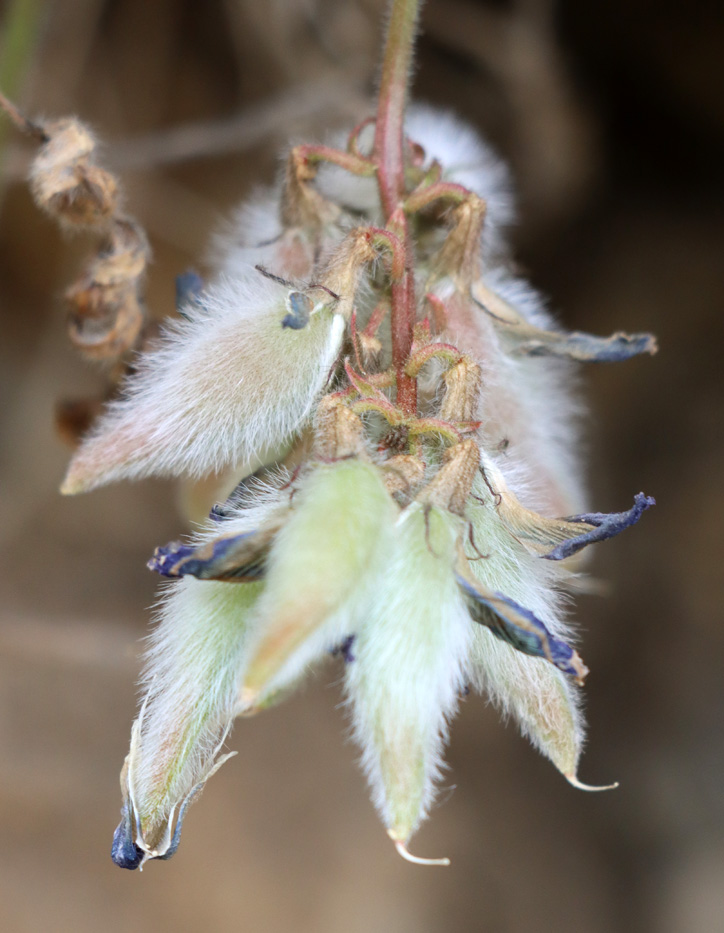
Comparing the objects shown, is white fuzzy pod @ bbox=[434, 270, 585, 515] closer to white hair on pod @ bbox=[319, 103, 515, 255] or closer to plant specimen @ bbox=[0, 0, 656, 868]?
plant specimen @ bbox=[0, 0, 656, 868]

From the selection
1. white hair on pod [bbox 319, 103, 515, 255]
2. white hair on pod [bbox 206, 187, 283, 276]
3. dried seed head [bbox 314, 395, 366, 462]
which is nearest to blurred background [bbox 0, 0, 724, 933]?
white hair on pod [bbox 319, 103, 515, 255]

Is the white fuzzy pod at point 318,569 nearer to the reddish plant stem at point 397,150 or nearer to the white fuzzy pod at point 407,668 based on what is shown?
the white fuzzy pod at point 407,668

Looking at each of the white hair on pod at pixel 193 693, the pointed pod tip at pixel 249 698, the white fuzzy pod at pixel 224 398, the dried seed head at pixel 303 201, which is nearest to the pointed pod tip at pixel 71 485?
the white fuzzy pod at pixel 224 398

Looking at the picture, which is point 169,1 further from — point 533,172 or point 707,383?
point 707,383

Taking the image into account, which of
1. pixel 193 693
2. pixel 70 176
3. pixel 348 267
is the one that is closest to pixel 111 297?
pixel 70 176

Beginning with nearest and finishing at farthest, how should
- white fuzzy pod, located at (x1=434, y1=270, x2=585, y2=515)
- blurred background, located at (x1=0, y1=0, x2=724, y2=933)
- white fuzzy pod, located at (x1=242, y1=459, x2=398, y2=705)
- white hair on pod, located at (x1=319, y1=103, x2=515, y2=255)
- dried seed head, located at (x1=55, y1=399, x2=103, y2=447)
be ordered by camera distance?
white fuzzy pod, located at (x1=242, y1=459, x2=398, y2=705), white fuzzy pod, located at (x1=434, y1=270, x2=585, y2=515), white hair on pod, located at (x1=319, y1=103, x2=515, y2=255), dried seed head, located at (x1=55, y1=399, x2=103, y2=447), blurred background, located at (x1=0, y1=0, x2=724, y2=933)

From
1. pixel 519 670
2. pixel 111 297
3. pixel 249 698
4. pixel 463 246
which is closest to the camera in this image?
pixel 249 698

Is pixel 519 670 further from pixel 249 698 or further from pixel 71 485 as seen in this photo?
pixel 71 485
